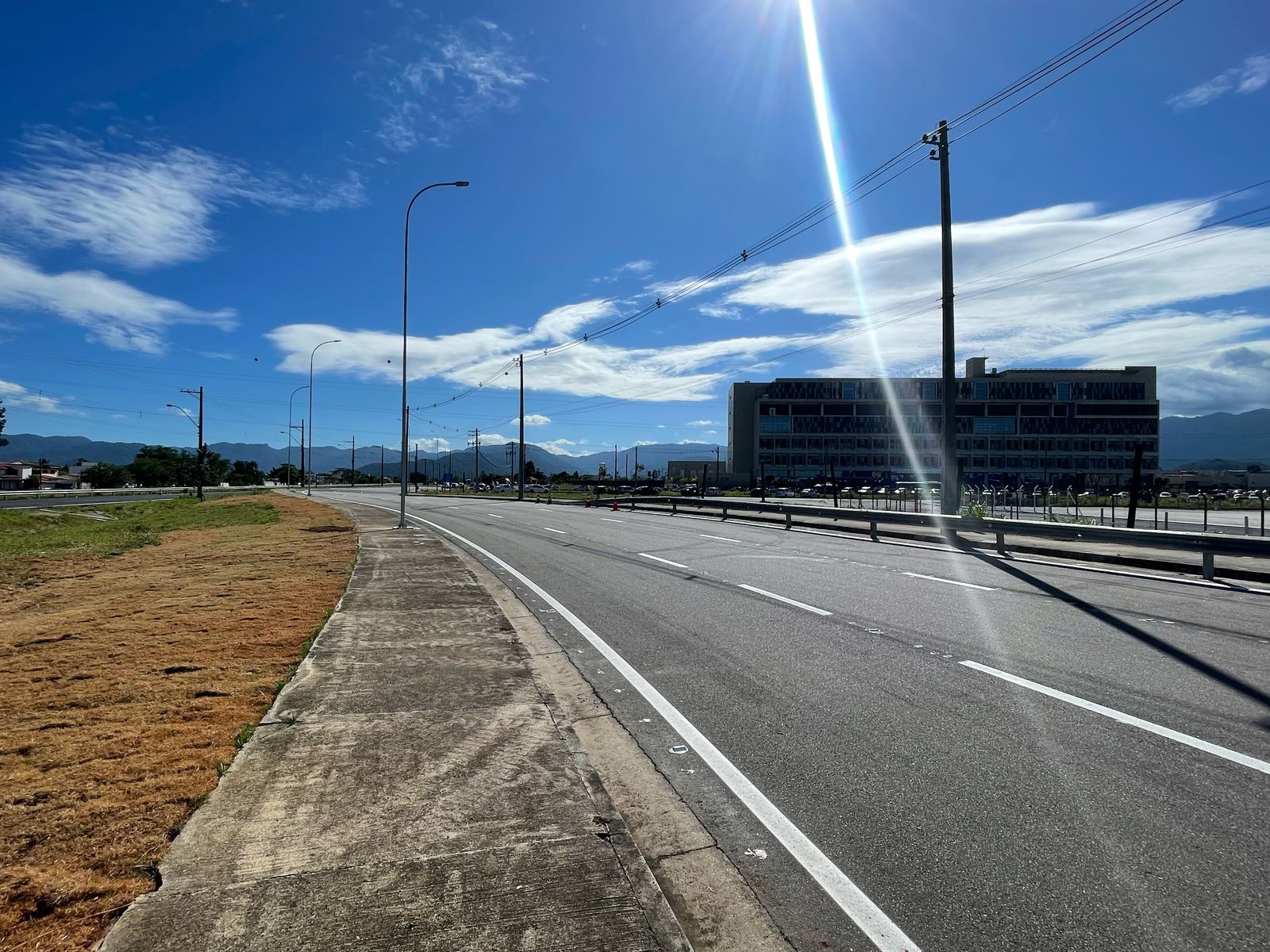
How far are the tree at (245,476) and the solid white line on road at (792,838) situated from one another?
128431 mm

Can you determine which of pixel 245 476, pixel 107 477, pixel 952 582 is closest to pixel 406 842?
pixel 952 582

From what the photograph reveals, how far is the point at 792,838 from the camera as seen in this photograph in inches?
144

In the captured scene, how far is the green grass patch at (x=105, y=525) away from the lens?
2055cm

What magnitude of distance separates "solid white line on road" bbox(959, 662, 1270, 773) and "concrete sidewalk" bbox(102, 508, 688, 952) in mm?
3676

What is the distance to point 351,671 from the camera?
21.6ft

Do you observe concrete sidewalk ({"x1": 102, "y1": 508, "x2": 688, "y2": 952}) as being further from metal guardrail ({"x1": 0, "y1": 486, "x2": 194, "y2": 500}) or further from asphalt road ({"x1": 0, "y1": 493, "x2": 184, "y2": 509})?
metal guardrail ({"x1": 0, "y1": 486, "x2": 194, "y2": 500})

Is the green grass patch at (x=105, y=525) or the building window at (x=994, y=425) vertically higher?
the building window at (x=994, y=425)

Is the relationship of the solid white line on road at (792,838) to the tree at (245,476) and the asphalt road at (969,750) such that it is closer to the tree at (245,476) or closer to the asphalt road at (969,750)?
the asphalt road at (969,750)

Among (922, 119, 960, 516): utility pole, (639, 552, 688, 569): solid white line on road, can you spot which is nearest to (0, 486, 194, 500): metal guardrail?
(639, 552, 688, 569): solid white line on road

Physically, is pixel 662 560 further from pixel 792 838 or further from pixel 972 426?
pixel 972 426

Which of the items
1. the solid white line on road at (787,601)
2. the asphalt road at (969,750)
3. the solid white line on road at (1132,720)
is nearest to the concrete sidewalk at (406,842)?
the asphalt road at (969,750)

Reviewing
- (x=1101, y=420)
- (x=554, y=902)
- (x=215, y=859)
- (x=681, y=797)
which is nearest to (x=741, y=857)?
(x=681, y=797)

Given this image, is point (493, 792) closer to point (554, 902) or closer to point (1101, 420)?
point (554, 902)

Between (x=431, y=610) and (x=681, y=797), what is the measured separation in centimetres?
631
